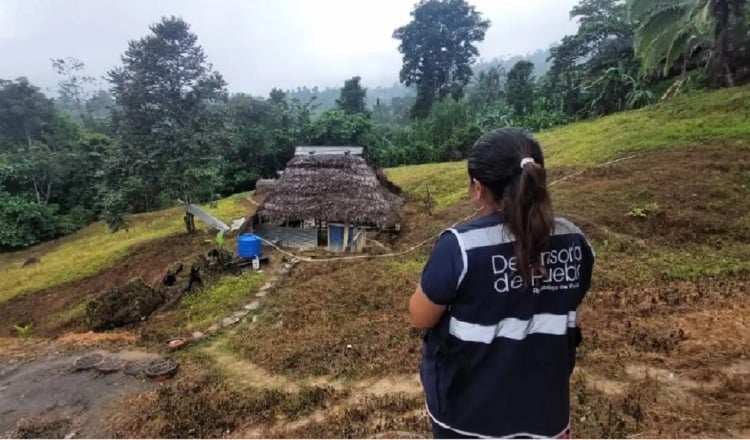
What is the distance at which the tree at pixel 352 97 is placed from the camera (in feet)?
96.0

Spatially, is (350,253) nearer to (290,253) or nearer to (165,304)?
(290,253)

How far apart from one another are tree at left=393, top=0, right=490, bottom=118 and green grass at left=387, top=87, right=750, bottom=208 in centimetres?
1620

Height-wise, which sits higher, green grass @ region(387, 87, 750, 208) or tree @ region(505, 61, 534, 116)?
tree @ region(505, 61, 534, 116)

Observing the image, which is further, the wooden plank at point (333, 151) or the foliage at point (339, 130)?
the foliage at point (339, 130)

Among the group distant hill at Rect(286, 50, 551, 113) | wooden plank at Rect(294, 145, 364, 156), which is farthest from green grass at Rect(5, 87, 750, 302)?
distant hill at Rect(286, 50, 551, 113)

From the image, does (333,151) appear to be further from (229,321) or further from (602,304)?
(602,304)

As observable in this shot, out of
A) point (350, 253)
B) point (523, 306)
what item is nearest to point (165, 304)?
point (350, 253)

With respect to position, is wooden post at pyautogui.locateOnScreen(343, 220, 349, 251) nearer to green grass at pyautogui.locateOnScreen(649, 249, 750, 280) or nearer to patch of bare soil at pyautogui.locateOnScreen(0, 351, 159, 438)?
patch of bare soil at pyautogui.locateOnScreen(0, 351, 159, 438)

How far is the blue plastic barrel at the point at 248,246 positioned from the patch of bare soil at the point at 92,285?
197 centimetres

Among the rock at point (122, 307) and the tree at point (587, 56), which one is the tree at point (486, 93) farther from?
the rock at point (122, 307)

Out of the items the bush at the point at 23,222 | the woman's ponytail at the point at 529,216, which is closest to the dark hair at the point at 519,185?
the woman's ponytail at the point at 529,216

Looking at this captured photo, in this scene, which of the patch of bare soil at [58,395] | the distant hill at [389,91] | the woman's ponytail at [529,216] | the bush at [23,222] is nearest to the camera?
the woman's ponytail at [529,216]

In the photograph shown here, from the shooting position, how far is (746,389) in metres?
3.73

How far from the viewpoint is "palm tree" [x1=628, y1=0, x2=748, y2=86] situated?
12.9 metres
